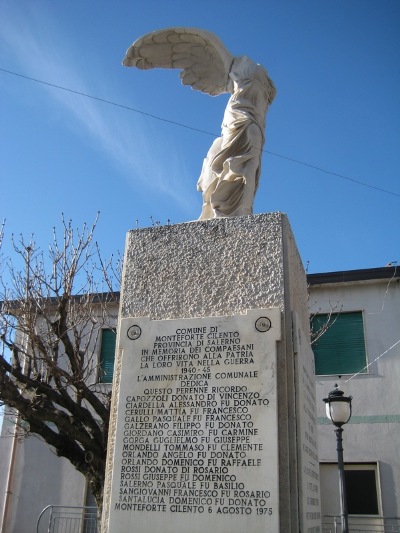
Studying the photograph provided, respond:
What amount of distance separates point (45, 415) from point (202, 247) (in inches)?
244

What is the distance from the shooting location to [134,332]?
3.63 m

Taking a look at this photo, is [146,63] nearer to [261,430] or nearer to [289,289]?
[289,289]

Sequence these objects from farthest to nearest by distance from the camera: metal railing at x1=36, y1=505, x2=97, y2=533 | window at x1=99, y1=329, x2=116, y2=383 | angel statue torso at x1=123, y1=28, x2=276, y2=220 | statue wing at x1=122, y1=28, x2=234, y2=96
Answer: window at x1=99, y1=329, x2=116, y2=383 → metal railing at x1=36, y1=505, x2=97, y2=533 → statue wing at x1=122, y1=28, x2=234, y2=96 → angel statue torso at x1=123, y1=28, x2=276, y2=220

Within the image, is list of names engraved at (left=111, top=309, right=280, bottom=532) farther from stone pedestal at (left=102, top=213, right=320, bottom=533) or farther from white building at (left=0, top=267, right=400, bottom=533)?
white building at (left=0, top=267, right=400, bottom=533)

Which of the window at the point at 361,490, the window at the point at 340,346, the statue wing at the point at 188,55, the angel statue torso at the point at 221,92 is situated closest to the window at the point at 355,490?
the window at the point at 361,490

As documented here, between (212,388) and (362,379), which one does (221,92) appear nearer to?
(212,388)

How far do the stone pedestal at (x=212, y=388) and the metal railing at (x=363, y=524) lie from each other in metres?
7.32

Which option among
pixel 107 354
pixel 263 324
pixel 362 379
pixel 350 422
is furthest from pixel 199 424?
pixel 107 354

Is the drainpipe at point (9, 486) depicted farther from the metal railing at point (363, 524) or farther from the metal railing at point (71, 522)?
the metal railing at point (363, 524)

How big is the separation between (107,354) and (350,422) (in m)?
5.71

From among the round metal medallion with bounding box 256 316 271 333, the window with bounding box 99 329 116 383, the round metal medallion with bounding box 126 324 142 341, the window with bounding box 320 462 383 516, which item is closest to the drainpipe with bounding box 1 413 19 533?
the window with bounding box 99 329 116 383

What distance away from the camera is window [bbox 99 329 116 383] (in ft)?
42.8

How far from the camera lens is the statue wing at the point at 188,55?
16.7ft

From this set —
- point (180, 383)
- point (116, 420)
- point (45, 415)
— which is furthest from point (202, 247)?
point (45, 415)
